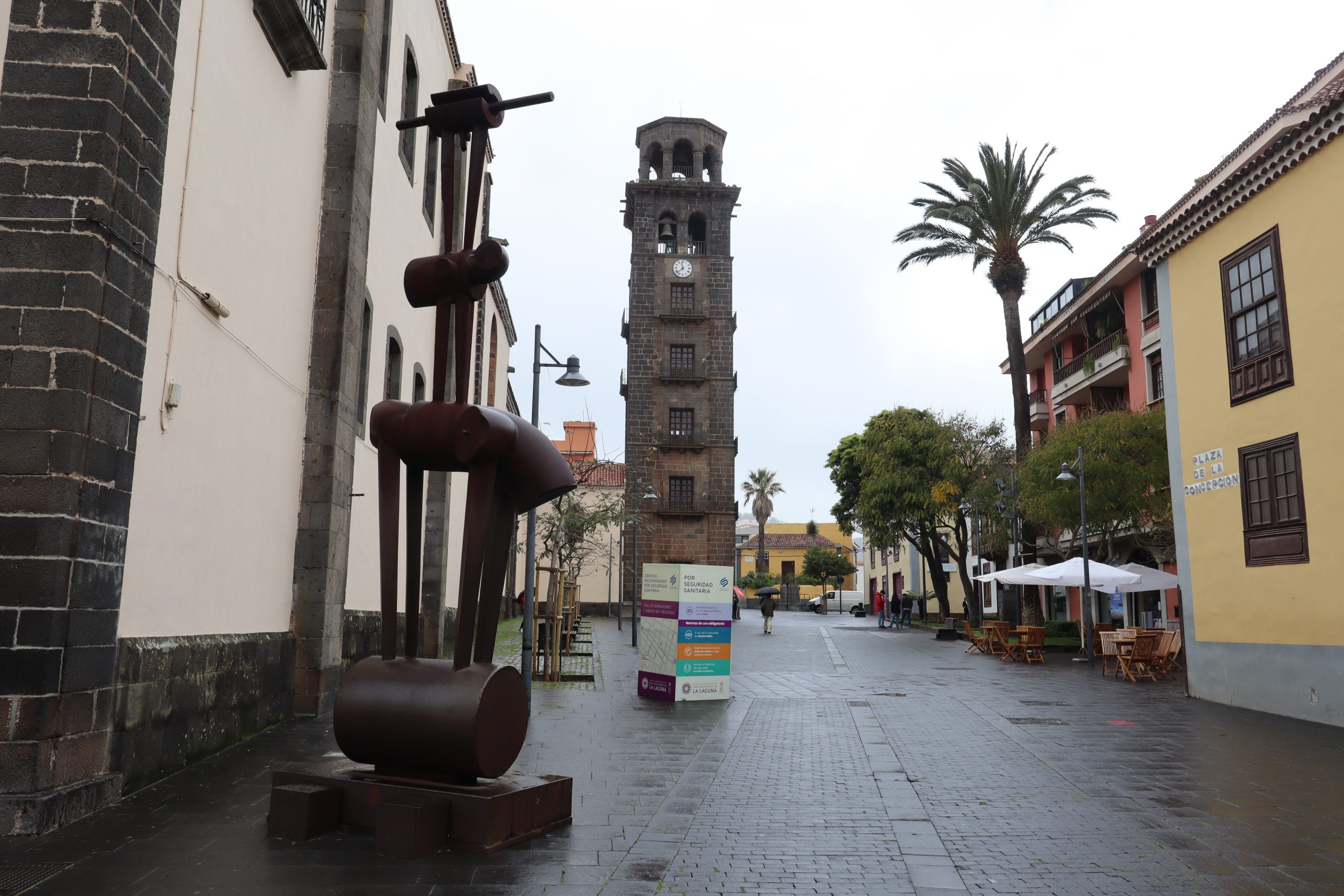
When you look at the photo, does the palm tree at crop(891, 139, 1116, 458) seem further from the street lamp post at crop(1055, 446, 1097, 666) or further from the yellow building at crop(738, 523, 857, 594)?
the yellow building at crop(738, 523, 857, 594)

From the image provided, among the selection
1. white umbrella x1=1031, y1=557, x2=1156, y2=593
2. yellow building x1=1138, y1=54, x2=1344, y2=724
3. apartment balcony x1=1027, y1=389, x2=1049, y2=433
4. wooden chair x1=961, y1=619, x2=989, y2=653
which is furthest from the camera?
apartment balcony x1=1027, y1=389, x2=1049, y2=433

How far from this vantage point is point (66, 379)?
20.7 ft

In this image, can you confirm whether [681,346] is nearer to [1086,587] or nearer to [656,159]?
[656,159]

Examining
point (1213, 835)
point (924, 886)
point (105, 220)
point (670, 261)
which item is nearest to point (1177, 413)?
point (1213, 835)

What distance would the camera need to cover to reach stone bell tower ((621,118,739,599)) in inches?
1777

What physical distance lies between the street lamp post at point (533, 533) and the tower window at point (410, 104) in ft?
13.8

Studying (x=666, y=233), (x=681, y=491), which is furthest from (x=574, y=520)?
(x=666, y=233)

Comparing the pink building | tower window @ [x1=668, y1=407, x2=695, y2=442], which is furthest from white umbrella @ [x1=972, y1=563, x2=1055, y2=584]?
tower window @ [x1=668, y1=407, x2=695, y2=442]

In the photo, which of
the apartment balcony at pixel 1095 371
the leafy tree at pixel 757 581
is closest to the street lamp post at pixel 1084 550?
the apartment balcony at pixel 1095 371

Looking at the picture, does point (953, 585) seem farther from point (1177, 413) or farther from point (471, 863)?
point (471, 863)

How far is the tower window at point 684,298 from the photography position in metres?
47.6

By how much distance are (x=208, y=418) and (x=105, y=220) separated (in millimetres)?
2369

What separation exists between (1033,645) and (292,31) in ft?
65.5

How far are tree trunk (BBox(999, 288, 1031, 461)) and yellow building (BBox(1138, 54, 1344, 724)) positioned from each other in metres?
14.7
